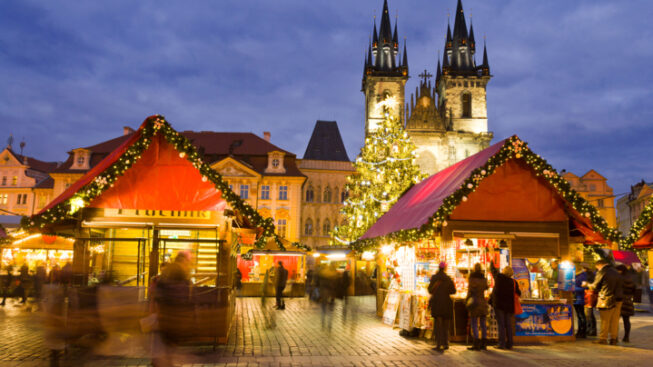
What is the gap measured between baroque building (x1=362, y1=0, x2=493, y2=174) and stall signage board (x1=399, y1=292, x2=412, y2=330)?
49.2 meters

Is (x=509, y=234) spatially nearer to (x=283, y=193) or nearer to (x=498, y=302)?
(x=498, y=302)

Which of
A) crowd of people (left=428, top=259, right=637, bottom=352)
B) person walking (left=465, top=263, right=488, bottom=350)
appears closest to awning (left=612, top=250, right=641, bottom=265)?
crowd of people (left=428, top=259, right=637, bottom=352)

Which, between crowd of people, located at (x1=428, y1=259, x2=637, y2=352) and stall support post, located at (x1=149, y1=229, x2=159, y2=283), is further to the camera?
stall support post, located at (x1=149, y1=229, x2=159, y2=283)

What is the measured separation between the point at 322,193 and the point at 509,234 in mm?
40418

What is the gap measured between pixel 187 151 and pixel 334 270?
5153 mm

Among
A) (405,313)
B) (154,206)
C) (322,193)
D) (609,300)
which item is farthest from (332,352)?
(322,193)

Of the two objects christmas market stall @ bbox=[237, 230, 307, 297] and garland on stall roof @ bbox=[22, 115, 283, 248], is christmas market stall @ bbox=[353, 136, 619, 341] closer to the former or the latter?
garland on stall roof @ bbox=[22, 115, 283, 248]

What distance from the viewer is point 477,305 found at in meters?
9.97

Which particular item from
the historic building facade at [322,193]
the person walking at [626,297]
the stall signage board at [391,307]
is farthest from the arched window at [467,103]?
the person walking at [626,297]

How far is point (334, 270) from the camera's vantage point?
45.9 ft

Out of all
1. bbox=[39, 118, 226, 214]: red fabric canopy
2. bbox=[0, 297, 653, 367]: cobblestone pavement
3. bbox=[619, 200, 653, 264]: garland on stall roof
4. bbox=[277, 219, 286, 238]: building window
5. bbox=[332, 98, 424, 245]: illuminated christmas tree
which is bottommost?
bbox=[0, 297, 653, 367]: cobblestone pavement

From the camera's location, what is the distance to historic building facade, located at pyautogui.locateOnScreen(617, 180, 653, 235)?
59.4 metres

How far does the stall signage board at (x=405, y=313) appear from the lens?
1168 centimetres

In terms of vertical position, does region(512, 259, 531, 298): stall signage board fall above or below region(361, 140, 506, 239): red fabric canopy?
below
